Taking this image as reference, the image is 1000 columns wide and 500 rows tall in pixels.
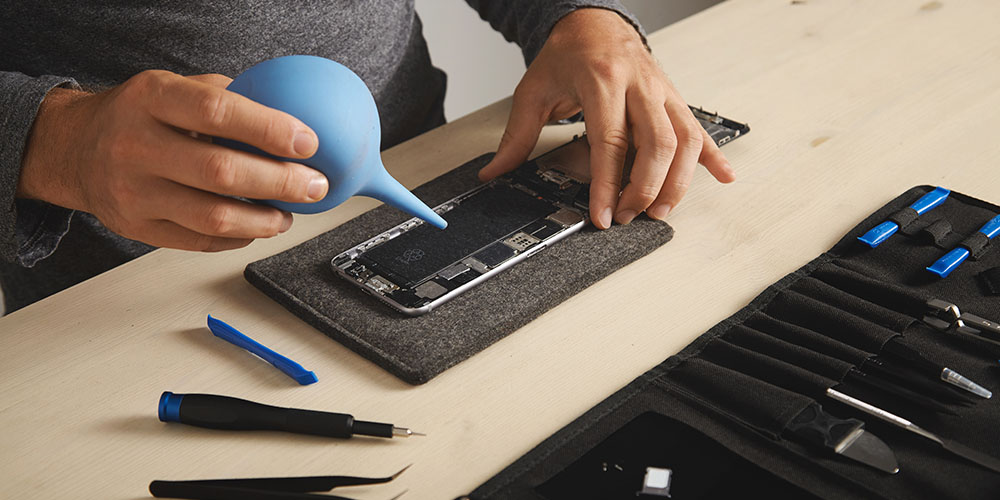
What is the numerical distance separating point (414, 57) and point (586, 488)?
833 mm

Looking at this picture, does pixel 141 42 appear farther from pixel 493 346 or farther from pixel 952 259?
pixel 952 259

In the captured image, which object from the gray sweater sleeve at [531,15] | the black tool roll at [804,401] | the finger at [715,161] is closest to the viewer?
the black tool roll at [804,401]

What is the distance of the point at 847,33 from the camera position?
1.16 metres

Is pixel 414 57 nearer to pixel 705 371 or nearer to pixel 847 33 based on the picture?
pixel 847 33

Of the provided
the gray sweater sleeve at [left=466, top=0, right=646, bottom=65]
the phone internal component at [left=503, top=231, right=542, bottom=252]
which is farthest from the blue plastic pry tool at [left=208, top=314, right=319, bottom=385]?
the gray sweater sleeve at [left=466, top=0, right=646, bottom=65]

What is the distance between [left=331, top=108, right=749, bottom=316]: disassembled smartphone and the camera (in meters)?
0.69

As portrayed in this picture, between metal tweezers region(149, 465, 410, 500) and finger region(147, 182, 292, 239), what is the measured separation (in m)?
0.18

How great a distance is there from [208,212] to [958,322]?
562 millimetres

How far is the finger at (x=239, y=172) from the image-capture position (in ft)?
1.82

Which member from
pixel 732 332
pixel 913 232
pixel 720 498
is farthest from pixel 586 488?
pixel 913 232

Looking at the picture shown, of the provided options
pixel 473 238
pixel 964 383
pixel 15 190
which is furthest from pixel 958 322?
pixel 15 190

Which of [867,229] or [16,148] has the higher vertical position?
[16,148]

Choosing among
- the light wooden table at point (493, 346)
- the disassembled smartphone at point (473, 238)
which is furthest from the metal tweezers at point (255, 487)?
the disassembled smartphone at point (473, 238)

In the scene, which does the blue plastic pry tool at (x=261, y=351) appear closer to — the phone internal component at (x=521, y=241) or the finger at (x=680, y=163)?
the phone internal component at (x=521, y=241)
